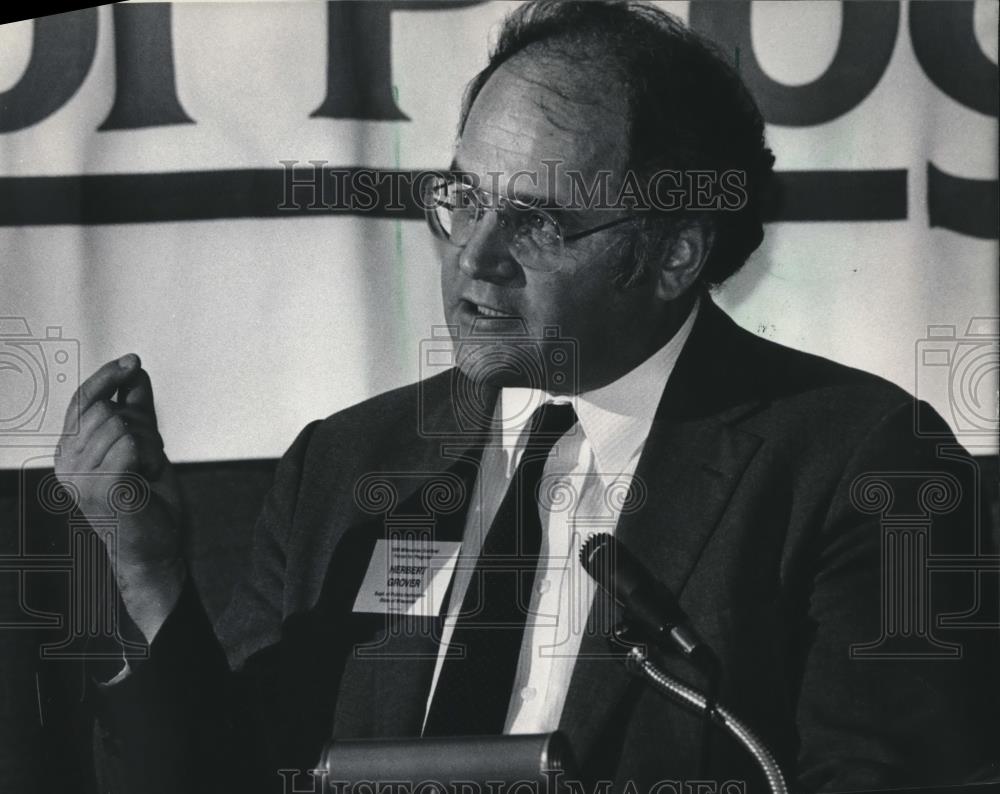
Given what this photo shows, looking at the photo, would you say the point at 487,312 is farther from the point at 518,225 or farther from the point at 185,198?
the point at 185,198

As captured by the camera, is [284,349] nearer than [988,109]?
Yes

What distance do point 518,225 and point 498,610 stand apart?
20.8 inches

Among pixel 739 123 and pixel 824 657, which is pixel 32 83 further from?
pixel 824 657

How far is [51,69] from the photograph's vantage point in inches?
68.7

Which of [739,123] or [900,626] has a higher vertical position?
[739,123]

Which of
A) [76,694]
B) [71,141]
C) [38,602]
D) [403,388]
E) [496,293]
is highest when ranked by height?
[71,141]

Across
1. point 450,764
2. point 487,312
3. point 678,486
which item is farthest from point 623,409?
point 450,764

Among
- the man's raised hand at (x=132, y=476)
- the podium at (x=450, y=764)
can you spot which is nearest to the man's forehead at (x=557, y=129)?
the man's raised hand at (x=132, y=476)

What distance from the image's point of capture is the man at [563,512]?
1.69 metres

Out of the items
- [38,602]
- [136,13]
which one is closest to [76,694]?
[38,602]

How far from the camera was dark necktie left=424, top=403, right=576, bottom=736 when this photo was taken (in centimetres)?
172

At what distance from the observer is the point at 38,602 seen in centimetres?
175

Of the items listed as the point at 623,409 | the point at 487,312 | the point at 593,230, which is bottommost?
the point at 623,409

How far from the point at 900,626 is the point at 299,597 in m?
0.84
